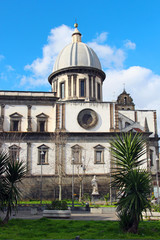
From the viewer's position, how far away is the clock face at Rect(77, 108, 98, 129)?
4181cm

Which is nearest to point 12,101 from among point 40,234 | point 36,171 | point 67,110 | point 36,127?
point 36,127

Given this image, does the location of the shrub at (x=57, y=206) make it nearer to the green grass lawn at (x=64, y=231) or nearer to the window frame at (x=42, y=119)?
the green grass lawn at (x=64, y=231)

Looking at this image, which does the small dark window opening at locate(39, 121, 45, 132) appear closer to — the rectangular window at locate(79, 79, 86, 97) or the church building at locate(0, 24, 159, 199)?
the church building at locate(0, 24, 159, 199)

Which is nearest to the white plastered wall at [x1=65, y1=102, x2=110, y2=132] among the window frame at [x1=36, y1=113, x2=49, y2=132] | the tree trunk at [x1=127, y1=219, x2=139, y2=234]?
the window frame at [x1=36, y1=113, x2=49, y2=132]

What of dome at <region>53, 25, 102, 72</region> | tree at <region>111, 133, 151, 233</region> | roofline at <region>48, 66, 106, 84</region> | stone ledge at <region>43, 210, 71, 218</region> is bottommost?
stone ledge at <region>43, 210, 71, 218</region>

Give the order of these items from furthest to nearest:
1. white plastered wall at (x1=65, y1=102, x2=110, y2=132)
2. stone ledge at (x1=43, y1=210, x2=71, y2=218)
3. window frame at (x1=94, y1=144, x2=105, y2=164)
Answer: white plastered wall at (x1=65, y1=102, x2=110, y2=132)
window frame at (x1=94, y1=144, x2=105, y2=164)
stone ledge at (x1=43, y1=210, x2=71, y2=218)

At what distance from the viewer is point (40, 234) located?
12375 mm

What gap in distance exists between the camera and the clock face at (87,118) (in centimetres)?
4181

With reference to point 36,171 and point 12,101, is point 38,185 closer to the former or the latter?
point 36,171

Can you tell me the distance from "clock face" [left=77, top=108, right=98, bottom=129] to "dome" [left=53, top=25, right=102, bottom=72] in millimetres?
9340

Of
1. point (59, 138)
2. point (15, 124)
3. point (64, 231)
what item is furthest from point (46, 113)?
point (64, 231)

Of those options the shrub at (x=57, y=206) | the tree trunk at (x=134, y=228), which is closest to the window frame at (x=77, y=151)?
the shrub at (x=57, y=206)

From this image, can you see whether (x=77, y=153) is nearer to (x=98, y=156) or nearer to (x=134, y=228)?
(x=98, y=156)

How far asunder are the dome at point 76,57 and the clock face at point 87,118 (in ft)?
30.6
